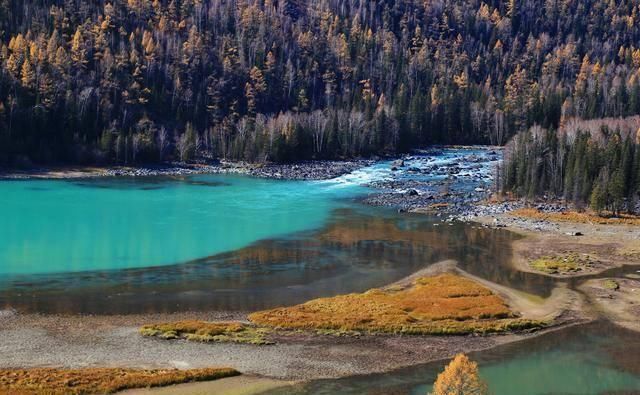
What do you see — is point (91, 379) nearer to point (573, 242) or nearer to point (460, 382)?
point (460, 382)

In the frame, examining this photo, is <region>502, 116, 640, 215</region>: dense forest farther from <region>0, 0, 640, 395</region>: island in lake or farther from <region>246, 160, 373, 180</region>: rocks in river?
<region>246, 160, 373, 180</region>: rocks in river

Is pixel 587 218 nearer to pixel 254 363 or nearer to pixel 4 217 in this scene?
pixel 254 363

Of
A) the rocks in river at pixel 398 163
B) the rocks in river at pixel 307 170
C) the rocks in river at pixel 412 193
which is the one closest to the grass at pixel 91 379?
the rocks in river at pixel 412 193

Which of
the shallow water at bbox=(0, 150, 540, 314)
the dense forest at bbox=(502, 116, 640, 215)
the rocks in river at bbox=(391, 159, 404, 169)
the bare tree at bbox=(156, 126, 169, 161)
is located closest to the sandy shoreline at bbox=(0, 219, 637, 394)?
the shallow water at bbox=(0, 150, 540, 314)

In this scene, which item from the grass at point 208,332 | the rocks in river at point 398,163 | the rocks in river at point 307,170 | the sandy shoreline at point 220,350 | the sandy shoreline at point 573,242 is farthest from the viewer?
the rocks in river at point 398,163

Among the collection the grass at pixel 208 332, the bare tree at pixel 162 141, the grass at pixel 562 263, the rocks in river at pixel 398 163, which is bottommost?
the grass at pixel 208 332

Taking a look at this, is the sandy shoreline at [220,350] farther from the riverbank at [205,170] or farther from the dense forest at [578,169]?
the riverbank at [205,170]
